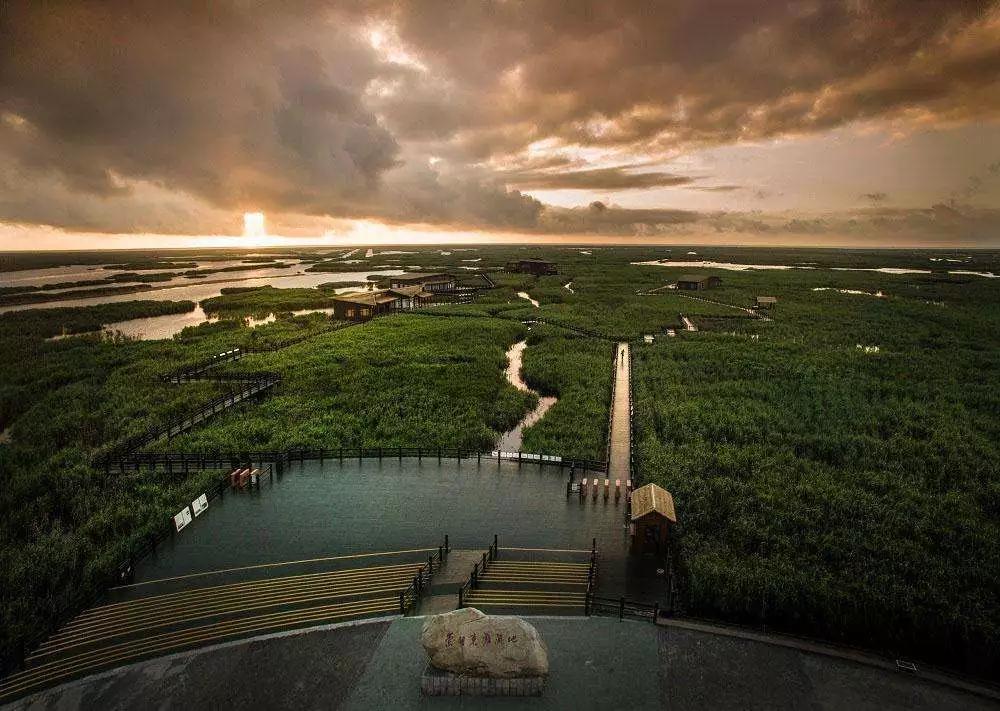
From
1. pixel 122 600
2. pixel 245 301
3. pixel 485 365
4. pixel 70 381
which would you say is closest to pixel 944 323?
pixel 485 365

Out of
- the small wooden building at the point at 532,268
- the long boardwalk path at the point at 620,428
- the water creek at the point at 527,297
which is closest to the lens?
the long boardwalk path at the point at 620,428

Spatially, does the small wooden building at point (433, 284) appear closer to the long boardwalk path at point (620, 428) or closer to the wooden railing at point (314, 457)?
the long boardwalk path at point (620, 428)

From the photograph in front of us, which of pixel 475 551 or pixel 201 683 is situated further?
pixel 475 551

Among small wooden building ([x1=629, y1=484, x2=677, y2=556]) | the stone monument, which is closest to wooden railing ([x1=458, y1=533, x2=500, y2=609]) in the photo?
the stone monument

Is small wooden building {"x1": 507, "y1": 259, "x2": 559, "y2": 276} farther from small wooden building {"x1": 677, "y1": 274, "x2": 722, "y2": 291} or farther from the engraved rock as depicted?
the engraved rock

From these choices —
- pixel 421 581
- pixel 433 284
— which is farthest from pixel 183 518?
pixel 433 284

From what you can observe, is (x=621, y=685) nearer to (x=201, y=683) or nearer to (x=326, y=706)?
(x=326, y=706)

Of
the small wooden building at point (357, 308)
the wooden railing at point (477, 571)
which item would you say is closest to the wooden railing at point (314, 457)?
the wooden railing at point (477, 571)
